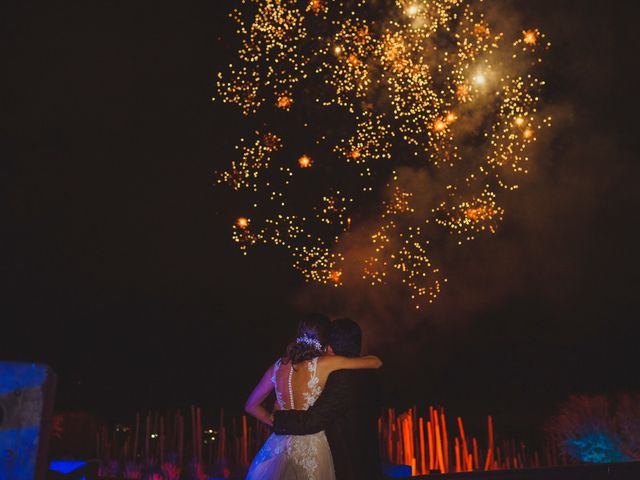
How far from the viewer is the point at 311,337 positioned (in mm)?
4500

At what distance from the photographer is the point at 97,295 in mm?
14305

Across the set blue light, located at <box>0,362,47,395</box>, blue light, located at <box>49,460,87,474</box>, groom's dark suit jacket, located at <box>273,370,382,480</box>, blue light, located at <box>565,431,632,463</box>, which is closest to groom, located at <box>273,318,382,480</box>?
groom's dark suit jacket, located at <box>273,370,382,480</box>

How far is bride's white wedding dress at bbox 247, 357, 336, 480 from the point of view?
14.6 ft

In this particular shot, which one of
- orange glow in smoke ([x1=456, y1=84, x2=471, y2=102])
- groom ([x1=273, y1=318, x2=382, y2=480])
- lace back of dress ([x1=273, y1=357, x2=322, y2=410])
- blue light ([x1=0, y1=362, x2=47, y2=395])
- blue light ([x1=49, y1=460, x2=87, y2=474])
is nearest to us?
blue light ([x1=0, y1=362, x2=47, y2=395])

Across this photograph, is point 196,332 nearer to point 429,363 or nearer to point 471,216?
point 429,363

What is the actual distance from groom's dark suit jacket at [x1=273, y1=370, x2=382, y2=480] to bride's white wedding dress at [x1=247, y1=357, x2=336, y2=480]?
62 mm

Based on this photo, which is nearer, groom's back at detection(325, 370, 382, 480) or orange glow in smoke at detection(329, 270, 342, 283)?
groom's back at detection(325, 370, 382, 480)

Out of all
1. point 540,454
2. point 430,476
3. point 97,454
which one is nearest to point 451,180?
point 540,454

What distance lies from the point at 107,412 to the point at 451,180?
24.7 ft

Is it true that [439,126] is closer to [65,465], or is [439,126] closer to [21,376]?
[65,465]

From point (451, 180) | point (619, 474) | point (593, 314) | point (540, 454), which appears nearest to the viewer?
point (619, 474)

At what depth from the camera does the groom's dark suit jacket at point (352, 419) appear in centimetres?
435

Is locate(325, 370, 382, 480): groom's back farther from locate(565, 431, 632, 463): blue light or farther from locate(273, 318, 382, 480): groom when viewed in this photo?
locate(565, 431, 632, 463): blue light

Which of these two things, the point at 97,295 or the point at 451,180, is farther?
the point at 97,295
